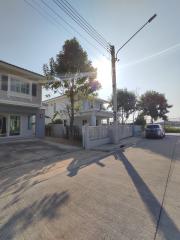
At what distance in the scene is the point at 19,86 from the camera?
15.1m

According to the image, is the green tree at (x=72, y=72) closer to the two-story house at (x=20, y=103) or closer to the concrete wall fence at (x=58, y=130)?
the two-story house at (x=20, y=103)

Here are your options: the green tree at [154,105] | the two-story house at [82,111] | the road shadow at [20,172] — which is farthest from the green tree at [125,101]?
the road shadow at [20,172]

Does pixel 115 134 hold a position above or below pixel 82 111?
below

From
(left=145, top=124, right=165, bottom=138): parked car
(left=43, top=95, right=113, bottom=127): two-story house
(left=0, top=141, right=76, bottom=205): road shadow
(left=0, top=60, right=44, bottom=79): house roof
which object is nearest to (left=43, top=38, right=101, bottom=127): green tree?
(left=0, top=60, right=44, bottom=79): house roof

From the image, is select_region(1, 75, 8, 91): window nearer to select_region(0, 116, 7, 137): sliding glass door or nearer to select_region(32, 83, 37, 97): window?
select_region(0, 116, 7, 137): sliding glass door

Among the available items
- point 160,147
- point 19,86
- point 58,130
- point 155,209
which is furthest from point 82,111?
point 155,209

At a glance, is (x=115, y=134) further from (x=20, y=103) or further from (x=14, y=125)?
(x=14, y=125)

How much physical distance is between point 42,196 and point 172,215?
3033 mm

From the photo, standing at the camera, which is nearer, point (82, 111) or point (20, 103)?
point (20, 103)

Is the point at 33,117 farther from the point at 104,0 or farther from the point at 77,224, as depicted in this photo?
the point at 77,224

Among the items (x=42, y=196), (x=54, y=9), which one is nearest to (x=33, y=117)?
(x=54, y=9)

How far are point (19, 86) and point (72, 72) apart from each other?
4959 mm

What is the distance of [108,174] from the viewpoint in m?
6.20

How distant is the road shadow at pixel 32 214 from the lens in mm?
2877
